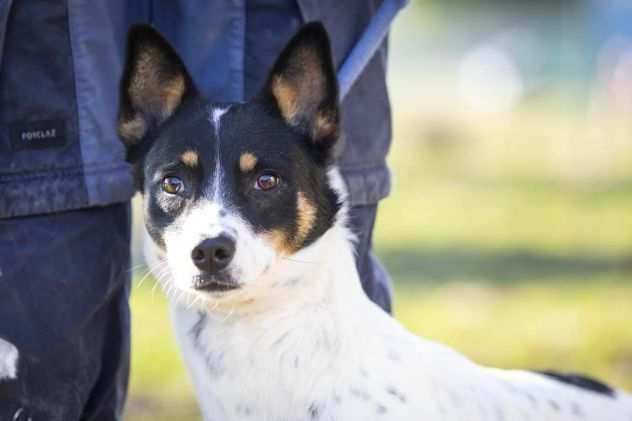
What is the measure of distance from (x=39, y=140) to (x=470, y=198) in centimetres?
743

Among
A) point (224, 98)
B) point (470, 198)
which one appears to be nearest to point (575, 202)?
point (470, 198)

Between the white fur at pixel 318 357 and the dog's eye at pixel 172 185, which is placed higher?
the dog's eye at pixel 172 185

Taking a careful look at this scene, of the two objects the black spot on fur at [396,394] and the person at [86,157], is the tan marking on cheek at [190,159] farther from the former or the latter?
the black spot on fur at [396,394]

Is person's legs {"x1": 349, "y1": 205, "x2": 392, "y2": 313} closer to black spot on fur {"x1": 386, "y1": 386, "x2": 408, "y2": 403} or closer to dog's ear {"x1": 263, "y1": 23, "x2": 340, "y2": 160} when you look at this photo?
dog's ear {"x1": 263, "y1": 23, "x2": 340, "y2": 160}

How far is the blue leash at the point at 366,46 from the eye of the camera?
3.43m

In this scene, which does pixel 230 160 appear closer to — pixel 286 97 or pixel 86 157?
pixel 286 97

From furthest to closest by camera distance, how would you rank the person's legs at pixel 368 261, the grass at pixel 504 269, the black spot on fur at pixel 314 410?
the grass at pixel 504 269
the person's legs at pixel 368 261
the black spot on fur at pixel 314 410

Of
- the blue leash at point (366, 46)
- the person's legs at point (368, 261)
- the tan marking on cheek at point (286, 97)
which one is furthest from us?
the person's legs at point (368, 261)

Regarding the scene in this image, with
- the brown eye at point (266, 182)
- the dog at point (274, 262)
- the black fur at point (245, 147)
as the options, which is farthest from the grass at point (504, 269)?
the brown eye at point (266, 182)

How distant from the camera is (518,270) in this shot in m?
7.52

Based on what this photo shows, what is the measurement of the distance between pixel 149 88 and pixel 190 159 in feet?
1.18

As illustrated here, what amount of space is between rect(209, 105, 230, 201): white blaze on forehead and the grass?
2.18m

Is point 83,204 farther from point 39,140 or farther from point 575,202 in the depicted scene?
point 575,202

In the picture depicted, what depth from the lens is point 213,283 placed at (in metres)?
3.01
